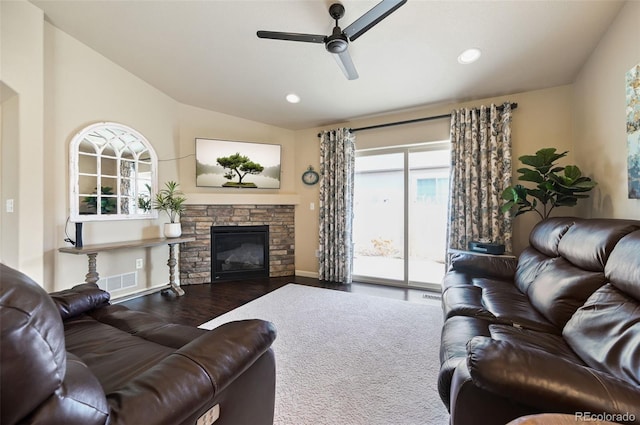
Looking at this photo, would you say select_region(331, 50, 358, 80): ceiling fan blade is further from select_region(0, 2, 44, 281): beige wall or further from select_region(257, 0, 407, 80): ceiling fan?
select_region(0, 2, 44, 281): beige wall

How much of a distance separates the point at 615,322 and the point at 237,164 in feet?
13.8

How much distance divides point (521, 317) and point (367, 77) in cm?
268

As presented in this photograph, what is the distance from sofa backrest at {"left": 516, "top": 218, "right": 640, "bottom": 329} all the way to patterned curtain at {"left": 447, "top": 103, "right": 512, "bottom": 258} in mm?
1031

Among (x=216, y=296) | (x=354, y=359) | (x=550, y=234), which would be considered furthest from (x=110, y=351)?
(x=550, y=234)

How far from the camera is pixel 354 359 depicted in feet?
6.57

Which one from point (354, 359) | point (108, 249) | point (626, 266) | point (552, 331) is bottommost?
point (354, 359)

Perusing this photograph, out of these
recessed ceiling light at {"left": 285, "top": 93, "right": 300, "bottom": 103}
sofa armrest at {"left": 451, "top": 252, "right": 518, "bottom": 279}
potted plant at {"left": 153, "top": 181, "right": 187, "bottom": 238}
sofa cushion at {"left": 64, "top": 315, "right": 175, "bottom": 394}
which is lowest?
sofa cushion at {"left": 64, "top": 315, "right": 175, "bottom": 394}

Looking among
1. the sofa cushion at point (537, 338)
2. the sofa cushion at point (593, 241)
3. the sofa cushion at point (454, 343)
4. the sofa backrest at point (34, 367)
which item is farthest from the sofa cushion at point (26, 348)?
the sofa cushion at point (593, 241)

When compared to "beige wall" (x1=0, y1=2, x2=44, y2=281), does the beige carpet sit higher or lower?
lower

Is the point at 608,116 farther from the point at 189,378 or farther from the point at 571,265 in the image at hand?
the point at 189,378

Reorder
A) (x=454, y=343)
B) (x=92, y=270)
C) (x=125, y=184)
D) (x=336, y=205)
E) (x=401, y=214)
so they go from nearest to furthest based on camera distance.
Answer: (x=454, y=343)
(x=92, y=270)
(x=125, y=184)
(x=401, y=214)
(x=336, y=205)

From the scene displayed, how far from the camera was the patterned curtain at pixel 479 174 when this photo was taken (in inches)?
123

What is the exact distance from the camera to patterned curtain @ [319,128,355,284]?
160 inches

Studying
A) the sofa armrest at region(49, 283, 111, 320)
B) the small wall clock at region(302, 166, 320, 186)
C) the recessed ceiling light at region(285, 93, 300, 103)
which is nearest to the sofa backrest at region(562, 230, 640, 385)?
the sofa armrest at region(49, 283, 111, 320)
